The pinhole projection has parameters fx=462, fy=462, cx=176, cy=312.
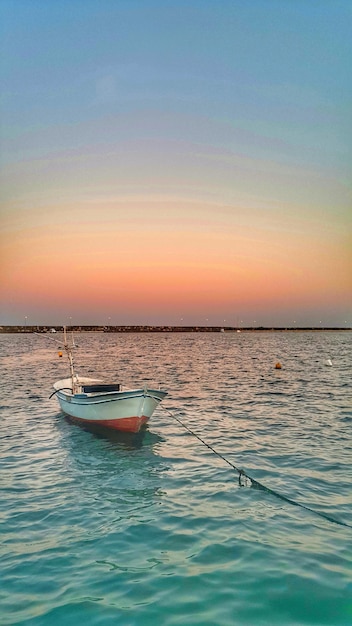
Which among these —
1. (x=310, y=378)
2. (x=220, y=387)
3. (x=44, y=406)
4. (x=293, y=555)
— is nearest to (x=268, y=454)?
(x=293, y=555)

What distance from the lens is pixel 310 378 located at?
137 feet

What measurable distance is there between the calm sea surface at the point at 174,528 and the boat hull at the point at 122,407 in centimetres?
62

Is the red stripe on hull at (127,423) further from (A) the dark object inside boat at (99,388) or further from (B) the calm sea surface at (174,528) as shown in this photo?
(A) the dark object inside boat at (99,388)

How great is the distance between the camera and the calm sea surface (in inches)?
264

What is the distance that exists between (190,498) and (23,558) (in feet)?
14.2

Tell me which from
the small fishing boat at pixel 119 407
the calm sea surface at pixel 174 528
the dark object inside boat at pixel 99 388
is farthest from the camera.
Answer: the dark object inside boat at pixel 99 388

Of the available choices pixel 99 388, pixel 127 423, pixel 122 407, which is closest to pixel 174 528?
A: pixel 122 407

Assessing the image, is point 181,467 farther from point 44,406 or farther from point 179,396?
point 179,396

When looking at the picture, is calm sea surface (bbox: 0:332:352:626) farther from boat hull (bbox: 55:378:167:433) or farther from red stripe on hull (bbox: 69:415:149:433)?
boat hull (bbox: 55:378:167:433)

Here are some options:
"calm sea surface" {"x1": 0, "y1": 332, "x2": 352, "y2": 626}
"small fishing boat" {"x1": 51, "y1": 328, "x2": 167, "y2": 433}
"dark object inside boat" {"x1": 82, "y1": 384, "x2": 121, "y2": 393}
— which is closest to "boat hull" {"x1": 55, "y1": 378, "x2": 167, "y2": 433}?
"small fishing boat" {"x1": 51, "y1": 328, "x2": 167, "y2": 433}

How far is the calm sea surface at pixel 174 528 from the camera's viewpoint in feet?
22.0

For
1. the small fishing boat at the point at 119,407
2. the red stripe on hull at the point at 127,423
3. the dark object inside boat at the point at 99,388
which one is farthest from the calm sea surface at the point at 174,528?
the dark object inside boat at the point at 99,388

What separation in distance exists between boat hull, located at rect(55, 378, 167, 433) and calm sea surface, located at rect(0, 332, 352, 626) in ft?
2.02

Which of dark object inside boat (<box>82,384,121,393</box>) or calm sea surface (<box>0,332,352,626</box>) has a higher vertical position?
dark object inside boat (<box>82,384,121,393</box>)
